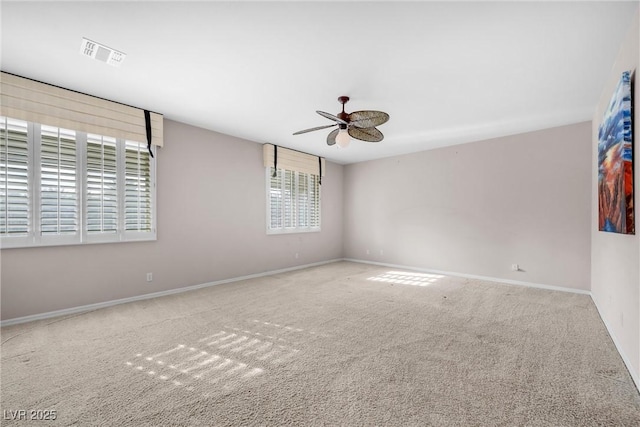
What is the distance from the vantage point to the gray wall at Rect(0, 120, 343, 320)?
128 inches

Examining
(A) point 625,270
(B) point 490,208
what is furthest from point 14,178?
(B) point 490,208

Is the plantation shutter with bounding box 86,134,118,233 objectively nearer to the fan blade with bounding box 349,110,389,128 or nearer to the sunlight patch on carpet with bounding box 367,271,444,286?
the fan blade with bounding box 349,110,389,128

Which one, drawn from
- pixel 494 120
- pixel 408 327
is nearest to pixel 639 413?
pixel 408 327

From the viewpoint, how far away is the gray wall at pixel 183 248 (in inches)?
128

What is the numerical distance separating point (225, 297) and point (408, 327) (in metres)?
2.60

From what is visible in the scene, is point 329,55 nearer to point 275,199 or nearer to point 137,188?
point 137,188

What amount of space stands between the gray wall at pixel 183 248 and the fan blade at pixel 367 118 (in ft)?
8.90

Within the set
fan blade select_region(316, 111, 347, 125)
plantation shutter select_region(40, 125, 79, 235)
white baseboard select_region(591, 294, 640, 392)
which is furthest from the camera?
plantation shutter select_region(40, 125, 79, 235)

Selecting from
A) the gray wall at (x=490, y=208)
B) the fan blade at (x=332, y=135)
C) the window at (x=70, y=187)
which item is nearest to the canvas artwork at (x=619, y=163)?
the gray wall at (x=490, y=208)

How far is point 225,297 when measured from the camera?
4.14m

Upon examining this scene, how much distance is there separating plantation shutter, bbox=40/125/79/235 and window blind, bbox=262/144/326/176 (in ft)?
9.65

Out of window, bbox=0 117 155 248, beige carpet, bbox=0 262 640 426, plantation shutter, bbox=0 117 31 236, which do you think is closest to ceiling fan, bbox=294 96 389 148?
beige carpet, bbox=0 262 640 426

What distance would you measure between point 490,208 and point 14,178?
6890 millimetres

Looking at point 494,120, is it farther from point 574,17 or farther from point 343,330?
point 343,330
